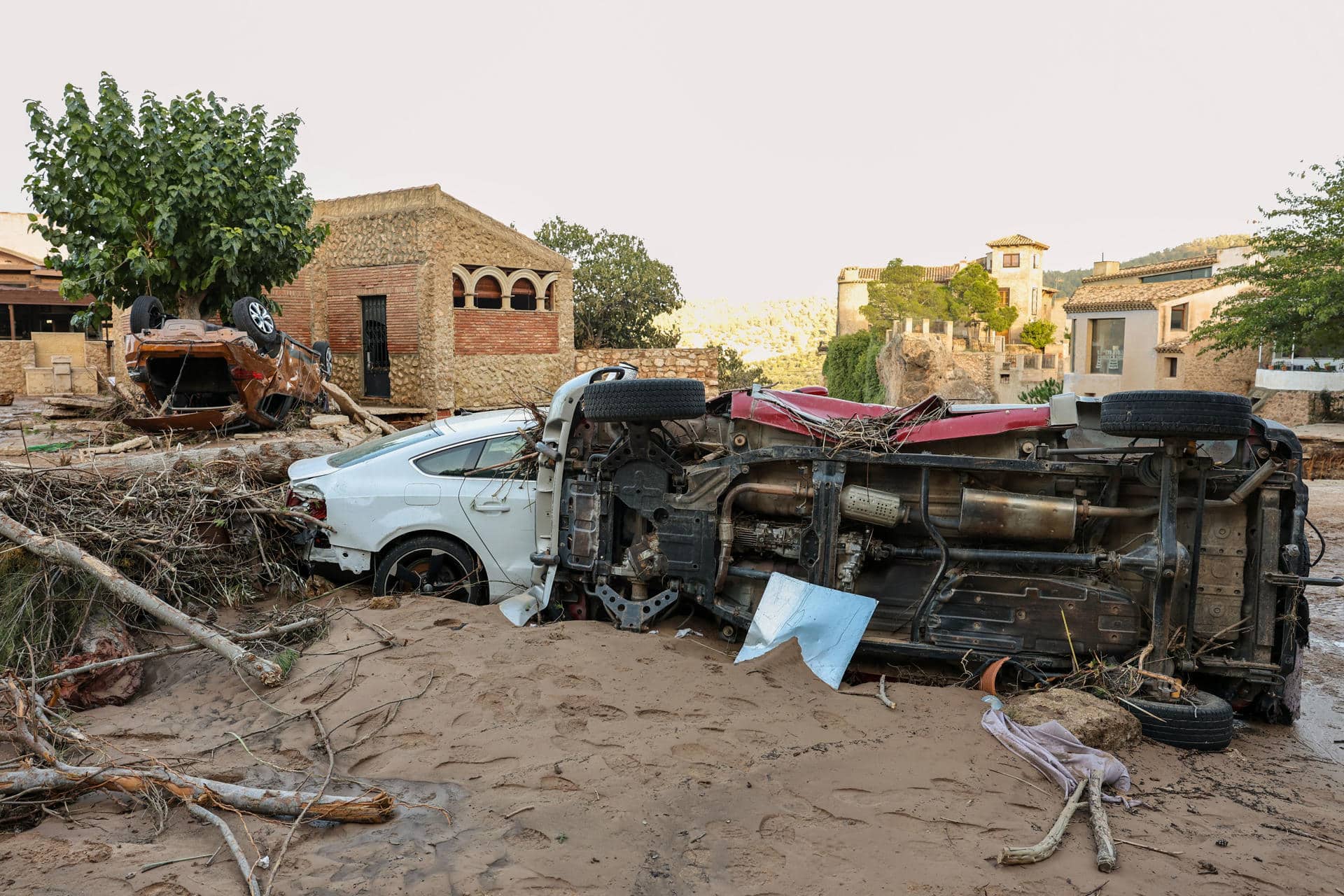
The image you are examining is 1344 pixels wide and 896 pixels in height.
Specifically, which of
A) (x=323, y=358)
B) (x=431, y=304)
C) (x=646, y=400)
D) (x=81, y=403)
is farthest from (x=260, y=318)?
(x=431, y=304)

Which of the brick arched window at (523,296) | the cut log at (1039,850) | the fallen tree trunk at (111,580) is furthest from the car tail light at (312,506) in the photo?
the brick arched window at (523,296)

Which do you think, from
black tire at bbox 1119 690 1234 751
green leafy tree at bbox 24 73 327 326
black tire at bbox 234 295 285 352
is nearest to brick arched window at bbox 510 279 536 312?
green leafy tree at bbox 24 73 327 326

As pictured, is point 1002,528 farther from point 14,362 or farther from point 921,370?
point 921,370

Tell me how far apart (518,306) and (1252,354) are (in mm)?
29271

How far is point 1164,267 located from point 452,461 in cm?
5103

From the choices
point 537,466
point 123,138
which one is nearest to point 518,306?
point 123,138

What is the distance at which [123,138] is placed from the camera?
16.1m

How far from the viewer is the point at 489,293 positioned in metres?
23.6

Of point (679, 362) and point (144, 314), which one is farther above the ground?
point (144, 314)

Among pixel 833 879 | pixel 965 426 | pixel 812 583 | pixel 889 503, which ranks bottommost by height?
pixel 833 879

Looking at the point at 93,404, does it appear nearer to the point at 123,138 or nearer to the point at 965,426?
the point at 123,138

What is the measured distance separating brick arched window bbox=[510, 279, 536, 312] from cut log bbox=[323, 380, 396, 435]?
7961 millimetres

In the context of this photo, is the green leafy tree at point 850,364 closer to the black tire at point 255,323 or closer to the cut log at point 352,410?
the cut log at point 352,410

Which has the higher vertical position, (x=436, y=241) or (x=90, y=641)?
(x=436, y=241)
